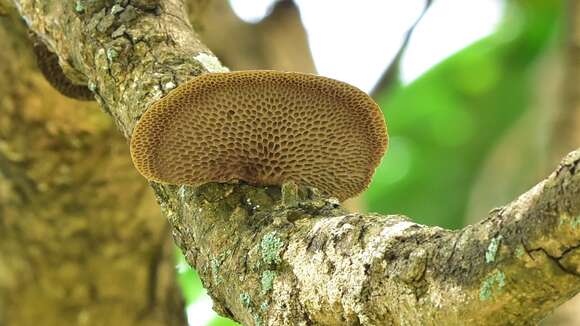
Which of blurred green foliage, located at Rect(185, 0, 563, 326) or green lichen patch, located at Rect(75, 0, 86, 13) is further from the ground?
green lichen patch, located at Rect(75, 0, 86, 13)

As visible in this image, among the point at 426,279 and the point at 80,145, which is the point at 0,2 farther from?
the point at 426,279

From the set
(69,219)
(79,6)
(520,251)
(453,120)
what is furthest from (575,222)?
(453,120)

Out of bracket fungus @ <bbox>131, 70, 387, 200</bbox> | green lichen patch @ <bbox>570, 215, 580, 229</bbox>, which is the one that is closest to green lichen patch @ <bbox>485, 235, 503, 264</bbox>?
green lichen patch @ <bbox>570, 215, 580, 229</bbox>

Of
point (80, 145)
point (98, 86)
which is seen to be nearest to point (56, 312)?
point (80, 145)

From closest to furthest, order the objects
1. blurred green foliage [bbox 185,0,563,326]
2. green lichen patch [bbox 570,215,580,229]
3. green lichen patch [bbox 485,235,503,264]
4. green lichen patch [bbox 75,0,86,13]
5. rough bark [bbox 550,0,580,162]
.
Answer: green lichen patch [bbox 570,215,580,229] → green lichen patch [bbox 485,235,503,264] → green lichen patch [bbox 75,0,86,13] → rough bark [bbox 550,0,580,162] → blurred green foliage [bbox 185,0,563,326]

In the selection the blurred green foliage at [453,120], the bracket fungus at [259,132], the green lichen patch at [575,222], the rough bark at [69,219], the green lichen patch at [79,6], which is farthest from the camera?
the blurred green foliage at [453,120]

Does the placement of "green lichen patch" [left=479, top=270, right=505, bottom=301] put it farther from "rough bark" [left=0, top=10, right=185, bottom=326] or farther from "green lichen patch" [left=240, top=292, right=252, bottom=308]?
"rough bark" [left=0, top=10, right=185, bottom=326]

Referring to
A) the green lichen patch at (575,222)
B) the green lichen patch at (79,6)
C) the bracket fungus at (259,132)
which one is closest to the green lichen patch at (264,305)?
the bracket fungus at (259,132)

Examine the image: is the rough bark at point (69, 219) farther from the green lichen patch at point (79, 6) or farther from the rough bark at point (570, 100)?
the rough bark at point (570, 100)
